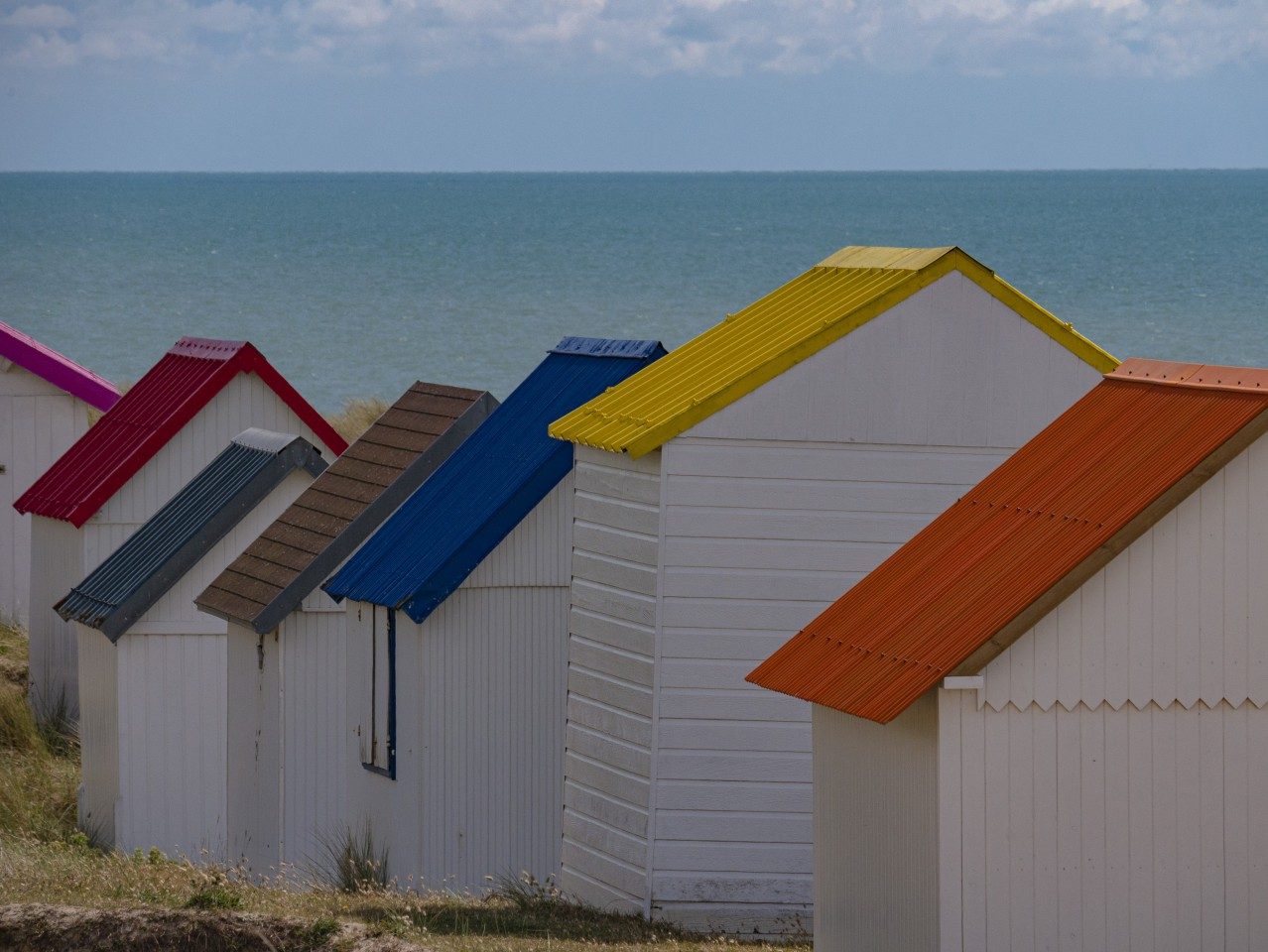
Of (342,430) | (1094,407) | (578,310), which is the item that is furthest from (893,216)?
(1094,407)

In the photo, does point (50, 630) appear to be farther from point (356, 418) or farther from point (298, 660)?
point (356, 418)

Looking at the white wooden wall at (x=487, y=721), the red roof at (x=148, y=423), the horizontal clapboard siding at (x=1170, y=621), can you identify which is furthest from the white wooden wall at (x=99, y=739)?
the horizontal clapboard siding at (x=1170, y=621)

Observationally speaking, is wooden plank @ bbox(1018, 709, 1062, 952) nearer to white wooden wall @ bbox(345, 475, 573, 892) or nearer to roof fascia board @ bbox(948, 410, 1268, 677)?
roof fascia board @ bbox(948, 410, 1268, 677)

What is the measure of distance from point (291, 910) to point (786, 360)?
3617mm

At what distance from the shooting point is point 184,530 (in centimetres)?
1514

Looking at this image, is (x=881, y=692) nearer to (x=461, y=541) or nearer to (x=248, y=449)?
(x=461, y=541)

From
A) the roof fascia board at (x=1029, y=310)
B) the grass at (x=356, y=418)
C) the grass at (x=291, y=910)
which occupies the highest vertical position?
the grass at (x=356, y=418)

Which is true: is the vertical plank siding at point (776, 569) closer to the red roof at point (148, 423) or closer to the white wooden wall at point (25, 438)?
the red roof at point (148, 423)

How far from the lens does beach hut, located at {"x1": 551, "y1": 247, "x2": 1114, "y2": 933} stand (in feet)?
37.9

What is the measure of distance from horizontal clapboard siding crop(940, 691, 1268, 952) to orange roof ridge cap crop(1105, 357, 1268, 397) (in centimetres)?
118

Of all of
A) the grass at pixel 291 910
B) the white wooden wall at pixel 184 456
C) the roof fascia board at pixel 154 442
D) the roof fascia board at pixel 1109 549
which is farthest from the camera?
the white wooden wall at pixel 184 456

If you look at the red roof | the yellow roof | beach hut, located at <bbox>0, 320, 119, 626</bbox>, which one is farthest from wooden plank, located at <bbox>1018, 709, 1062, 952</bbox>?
beach hut, located at <bbox>0, 320, 119, 626</bbox>

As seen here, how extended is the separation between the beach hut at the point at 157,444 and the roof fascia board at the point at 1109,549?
31.6 ft

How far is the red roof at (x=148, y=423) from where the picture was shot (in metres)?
16.9
